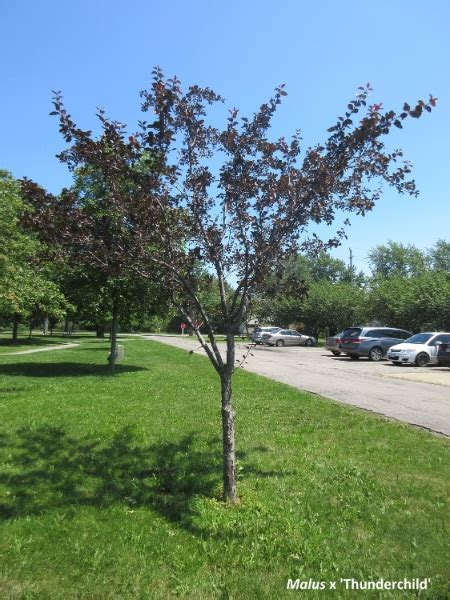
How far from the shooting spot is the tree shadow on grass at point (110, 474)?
4430 millimetres

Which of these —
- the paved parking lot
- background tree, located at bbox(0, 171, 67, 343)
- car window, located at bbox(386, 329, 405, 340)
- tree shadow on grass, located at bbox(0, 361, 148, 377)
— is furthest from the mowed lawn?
car window, located at bbox(386, 329, 405, 340)

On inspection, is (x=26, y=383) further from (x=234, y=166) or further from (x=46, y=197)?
(x=234, y=166)

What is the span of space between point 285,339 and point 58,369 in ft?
98.2

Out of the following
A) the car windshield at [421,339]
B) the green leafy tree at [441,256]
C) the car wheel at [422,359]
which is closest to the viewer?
the car wheel at [422,359]

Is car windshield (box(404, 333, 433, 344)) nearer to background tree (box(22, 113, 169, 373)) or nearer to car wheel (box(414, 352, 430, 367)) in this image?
car wheel (box(414, 352, 430, 367))

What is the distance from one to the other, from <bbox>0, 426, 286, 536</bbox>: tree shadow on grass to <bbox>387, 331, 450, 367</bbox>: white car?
678 inches

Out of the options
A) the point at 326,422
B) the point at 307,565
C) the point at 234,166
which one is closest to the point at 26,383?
the point at 326,422

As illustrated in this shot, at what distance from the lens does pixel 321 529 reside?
396 centimetres

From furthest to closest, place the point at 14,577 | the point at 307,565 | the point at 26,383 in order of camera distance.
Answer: the point at 26,383
the point at 307,565
the point at 14,577

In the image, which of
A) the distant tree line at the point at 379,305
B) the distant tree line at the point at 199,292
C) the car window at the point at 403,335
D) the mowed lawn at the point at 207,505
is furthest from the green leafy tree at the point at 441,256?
the mowed lawn at the point at 207,505

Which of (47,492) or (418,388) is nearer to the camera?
(47,492)

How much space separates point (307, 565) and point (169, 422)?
433 cm

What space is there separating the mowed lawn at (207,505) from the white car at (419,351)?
1442 cm

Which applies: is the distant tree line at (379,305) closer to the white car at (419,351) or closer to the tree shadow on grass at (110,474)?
the white car at (419,351)
